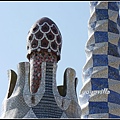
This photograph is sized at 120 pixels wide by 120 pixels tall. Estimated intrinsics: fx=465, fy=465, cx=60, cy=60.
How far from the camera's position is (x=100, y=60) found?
1326 cm

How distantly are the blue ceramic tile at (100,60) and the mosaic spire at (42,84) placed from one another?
5301 millimetres

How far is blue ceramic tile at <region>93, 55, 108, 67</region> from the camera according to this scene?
13141mm

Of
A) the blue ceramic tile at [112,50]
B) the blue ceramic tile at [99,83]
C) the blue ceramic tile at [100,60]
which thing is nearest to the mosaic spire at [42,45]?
the blue ceramic tile at [99,83]

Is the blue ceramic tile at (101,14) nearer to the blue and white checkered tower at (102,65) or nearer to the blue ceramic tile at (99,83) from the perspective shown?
the blue and white checkered tower at (102,65)

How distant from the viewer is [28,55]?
25.9ft

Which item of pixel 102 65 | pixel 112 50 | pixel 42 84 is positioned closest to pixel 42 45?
pixel 42 84

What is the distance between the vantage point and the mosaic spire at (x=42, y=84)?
7.17m

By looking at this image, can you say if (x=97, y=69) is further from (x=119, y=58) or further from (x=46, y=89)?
(x=46, y=89)

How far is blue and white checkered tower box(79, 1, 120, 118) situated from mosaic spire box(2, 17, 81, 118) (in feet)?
15.2

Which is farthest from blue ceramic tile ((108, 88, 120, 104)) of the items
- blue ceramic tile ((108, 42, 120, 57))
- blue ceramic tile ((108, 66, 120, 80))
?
blue ceramic tile ((108, 42, 120, 57))

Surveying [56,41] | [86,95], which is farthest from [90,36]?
[56,41]

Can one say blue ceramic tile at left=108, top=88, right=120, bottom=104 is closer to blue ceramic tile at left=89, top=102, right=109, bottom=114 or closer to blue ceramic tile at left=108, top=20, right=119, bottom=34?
blue ceramic tile at left=89, top=102, right=109, bottom=114

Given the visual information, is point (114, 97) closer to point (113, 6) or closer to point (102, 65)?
point (102, 65)

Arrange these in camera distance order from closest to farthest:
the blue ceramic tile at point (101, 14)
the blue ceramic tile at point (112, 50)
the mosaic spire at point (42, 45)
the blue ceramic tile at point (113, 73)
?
the mosaic spire at point (42, 45)
the blue ceramic tile at point (113, 73)
the blue ceramic tile at point (112, 50)
the blue ceramic tile at point (101, 14)
